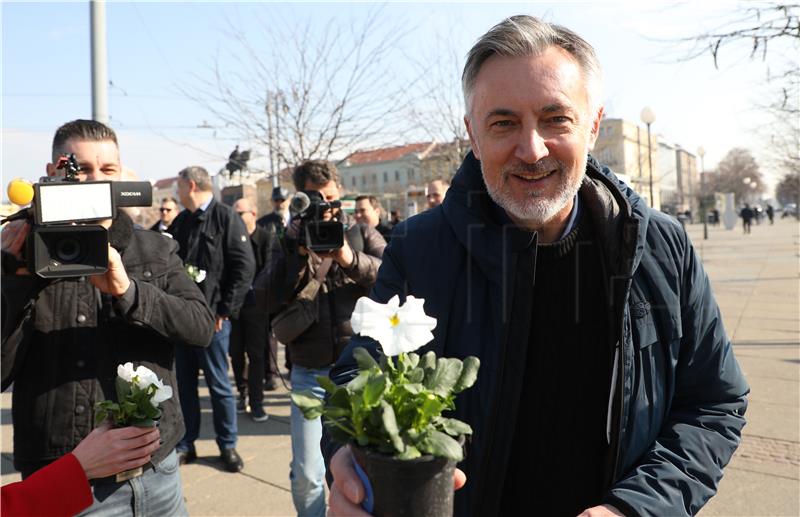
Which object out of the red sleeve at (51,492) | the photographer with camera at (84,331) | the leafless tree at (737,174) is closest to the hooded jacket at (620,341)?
the red sleeve at (51,492)

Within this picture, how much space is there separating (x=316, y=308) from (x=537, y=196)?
2254 mm

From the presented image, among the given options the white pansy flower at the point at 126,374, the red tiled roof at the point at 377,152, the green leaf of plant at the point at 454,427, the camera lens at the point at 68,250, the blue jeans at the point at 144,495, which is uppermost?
the red tiled roof at the point at 377,152

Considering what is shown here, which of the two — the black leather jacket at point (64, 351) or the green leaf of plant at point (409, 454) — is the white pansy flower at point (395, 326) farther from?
the black leather jacket at point (64, 351)

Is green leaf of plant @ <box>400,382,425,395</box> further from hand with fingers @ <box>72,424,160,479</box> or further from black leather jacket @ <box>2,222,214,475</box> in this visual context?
black leather jacket @ <box>2,222,214,475</box>

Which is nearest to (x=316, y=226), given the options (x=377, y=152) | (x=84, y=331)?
(x=84, y=331)

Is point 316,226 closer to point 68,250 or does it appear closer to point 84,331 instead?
point 84,331

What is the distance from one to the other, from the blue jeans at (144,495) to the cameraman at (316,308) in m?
1.10

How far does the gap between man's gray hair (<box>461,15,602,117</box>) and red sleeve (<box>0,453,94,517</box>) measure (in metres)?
1.55

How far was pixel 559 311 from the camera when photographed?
6.49 ft

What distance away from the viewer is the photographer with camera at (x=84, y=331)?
211cm

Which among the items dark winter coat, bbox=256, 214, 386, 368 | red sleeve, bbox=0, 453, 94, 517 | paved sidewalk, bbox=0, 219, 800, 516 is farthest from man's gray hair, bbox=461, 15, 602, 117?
paved sidewalk, bbox=0, 219, 800, 516

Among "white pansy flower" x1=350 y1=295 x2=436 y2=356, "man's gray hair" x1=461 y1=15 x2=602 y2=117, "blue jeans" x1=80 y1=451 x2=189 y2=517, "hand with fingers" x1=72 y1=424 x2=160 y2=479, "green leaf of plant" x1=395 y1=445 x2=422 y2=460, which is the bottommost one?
"blue jeans" x1=80 y1=451 x2=189 y2=517

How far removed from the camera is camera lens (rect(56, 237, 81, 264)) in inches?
79.6

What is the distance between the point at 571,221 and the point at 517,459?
73 centimetres
